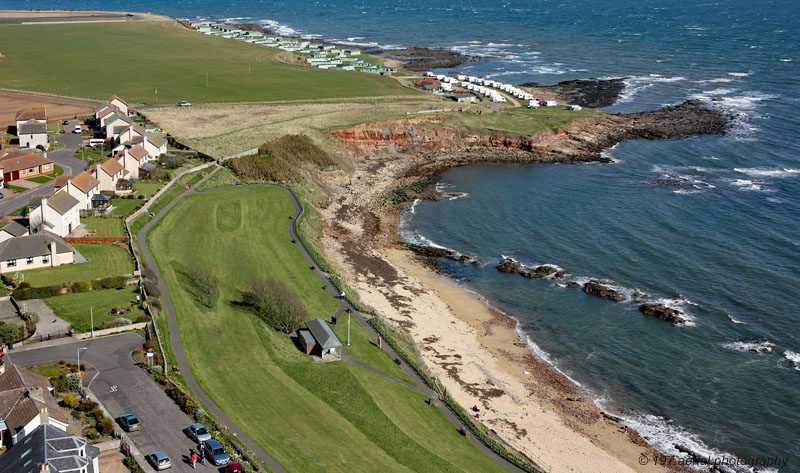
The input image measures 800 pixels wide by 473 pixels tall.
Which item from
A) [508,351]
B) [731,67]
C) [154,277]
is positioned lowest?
[508,351]

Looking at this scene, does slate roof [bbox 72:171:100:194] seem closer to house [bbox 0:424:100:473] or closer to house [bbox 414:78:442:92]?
house [bbox 0:424:100:473]

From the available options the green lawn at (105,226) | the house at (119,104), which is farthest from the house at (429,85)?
the green lawn at (105,226)

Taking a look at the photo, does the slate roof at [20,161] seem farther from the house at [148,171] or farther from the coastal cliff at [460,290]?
the coastal cliff at [460,290]

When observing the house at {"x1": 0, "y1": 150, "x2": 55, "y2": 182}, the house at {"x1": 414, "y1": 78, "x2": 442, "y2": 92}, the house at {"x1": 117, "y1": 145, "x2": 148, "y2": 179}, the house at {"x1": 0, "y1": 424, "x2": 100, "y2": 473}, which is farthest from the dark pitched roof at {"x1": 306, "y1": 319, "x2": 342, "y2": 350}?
the house at {"x1": 414, "y1": 78, "x2": 442, "y2": 92}

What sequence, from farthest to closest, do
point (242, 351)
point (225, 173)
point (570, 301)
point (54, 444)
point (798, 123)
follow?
point (798, 123), point (225, 173), point (570, 301), point (242, 351), point (54, 444)

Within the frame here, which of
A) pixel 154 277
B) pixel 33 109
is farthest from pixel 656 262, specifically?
pixel 33 109

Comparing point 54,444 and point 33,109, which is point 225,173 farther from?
point 54,444

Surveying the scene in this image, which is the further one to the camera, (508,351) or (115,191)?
(115,191)
